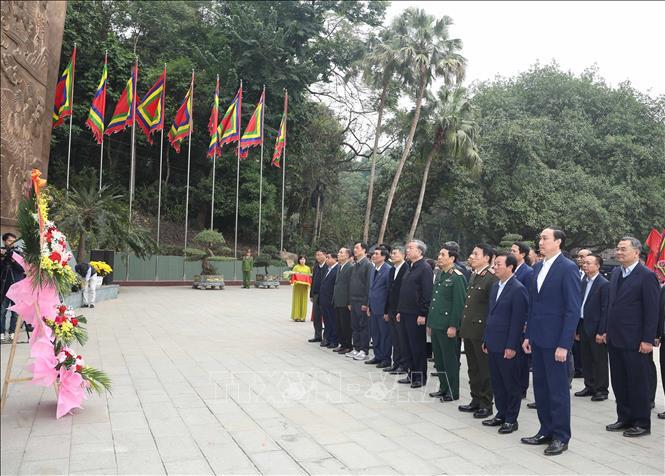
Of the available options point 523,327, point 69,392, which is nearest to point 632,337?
point 523,327

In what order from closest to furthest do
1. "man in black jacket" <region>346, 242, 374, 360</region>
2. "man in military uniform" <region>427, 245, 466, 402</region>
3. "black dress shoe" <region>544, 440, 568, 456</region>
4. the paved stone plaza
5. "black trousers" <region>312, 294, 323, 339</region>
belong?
the paved stone plaza < "black dress shoe" <region>544, 440, 568, 456</region> < "man in military uniform" <region>427, 245, 466, 402</region> < "man in black jacket" <region>346, 242, 374, 360</region> < "black trousers" <region>312, 294, 323, 339</region>

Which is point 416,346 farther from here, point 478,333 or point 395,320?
point 478,333

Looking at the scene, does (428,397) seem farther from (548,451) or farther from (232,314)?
(232,314)

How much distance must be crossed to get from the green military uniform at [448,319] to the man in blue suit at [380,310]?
4.97ft

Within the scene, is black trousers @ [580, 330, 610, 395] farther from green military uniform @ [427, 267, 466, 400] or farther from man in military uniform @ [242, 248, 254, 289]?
man in military uniform @ [242, 248, 254, 289]

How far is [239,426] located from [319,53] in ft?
92.8

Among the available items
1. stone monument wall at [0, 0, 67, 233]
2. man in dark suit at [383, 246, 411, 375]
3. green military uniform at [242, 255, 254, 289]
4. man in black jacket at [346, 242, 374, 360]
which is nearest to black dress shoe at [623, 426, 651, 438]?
man in dark suit at [383, 246, 411, 375]

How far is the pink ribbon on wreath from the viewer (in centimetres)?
459

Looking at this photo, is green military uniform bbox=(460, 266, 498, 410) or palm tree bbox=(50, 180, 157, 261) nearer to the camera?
green military uniform bbox=(460, 266, 498, 410)

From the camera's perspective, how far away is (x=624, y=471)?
12.4 feet

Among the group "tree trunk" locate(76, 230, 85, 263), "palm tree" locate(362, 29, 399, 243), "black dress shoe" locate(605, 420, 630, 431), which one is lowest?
"black dress shoe" locate(605, 420, 630, 431)

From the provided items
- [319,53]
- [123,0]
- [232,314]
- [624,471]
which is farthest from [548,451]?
[123,0]

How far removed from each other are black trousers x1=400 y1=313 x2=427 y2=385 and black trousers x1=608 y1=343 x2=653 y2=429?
2134 mm

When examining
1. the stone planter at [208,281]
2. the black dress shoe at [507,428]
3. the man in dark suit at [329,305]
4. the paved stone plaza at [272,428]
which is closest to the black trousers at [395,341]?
the paved stone plaza at [272,428]
